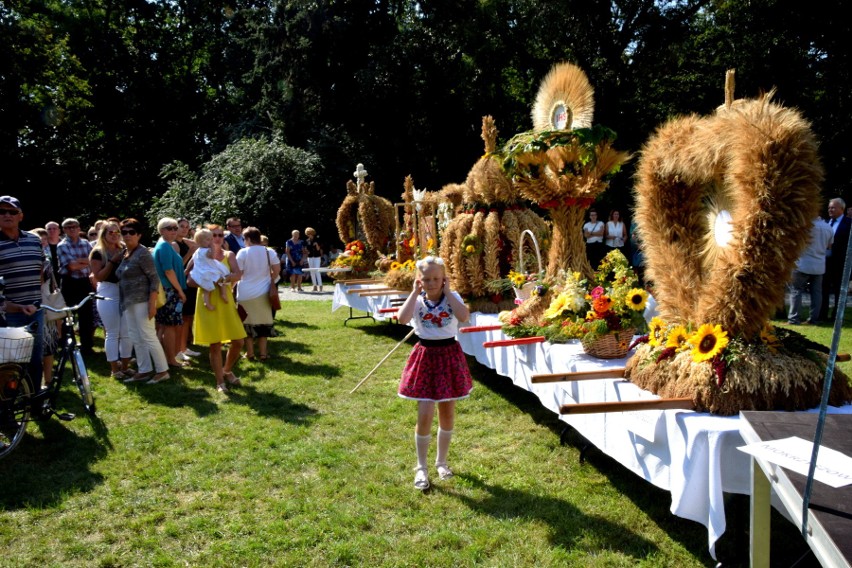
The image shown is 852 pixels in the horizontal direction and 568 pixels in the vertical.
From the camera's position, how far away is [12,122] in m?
20.7

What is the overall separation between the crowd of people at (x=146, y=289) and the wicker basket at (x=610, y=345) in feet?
11.9

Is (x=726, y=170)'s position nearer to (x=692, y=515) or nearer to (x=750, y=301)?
(x=750, y=301)

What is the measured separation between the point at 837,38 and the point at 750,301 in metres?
17.6

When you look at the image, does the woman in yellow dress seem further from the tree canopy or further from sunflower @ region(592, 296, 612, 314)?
the tree canopy

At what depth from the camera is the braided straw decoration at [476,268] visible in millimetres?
7090

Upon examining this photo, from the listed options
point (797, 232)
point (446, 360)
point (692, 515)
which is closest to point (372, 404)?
point (446, 360)

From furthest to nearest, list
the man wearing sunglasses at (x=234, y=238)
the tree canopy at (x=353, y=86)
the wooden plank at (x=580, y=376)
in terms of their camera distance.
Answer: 1. the tree canopy at (x=353, y=86)
2. the man wearing sunglasses at (x=234, y=238)
3. the wooden plank at (x=580, y=376)

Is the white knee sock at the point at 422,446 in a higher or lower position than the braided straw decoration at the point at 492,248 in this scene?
lower

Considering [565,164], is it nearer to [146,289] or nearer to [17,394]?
[146,289]

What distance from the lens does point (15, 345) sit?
4.50 meters

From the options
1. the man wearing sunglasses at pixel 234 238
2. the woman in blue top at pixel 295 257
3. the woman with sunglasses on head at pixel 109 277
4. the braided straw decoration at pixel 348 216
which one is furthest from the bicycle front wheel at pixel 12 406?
the woman in blue top at pixel 295 257

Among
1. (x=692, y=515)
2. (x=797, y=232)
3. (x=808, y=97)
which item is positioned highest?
(x=808, y=97)

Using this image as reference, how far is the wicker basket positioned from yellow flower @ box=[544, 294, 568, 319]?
402 mm

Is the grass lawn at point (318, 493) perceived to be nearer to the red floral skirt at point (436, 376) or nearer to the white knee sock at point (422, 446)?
the white knee sock at point (422, 446)
